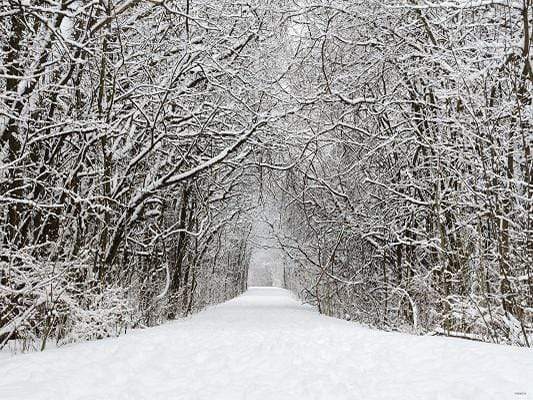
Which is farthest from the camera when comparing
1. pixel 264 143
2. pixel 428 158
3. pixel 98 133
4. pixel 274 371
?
pixel 264 143

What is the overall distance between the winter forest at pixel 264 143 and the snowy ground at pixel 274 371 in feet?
2.46

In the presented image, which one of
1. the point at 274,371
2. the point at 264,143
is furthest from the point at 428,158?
the point at 274,371

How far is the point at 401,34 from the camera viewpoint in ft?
26.2

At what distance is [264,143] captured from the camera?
30.2 ft

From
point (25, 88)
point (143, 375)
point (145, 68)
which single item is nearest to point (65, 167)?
Result: point (25, 88)

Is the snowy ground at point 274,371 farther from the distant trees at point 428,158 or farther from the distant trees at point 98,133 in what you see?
the distant trees at point 428,158

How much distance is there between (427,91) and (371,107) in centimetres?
128

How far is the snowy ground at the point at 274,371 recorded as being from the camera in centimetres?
311

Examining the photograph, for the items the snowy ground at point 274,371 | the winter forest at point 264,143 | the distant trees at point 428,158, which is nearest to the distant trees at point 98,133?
the winter forest at point 264,143

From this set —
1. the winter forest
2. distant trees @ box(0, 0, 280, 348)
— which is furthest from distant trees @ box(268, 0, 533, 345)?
distant trees @ box(0, 0, 280, 348)

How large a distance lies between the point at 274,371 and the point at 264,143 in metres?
5.85

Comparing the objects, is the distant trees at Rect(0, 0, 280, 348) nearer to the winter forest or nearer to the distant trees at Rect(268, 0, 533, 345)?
the winter forest

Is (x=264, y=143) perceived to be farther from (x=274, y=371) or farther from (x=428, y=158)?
(x=274, y=371)

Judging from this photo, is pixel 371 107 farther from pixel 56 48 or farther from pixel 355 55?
pixel 56 48
